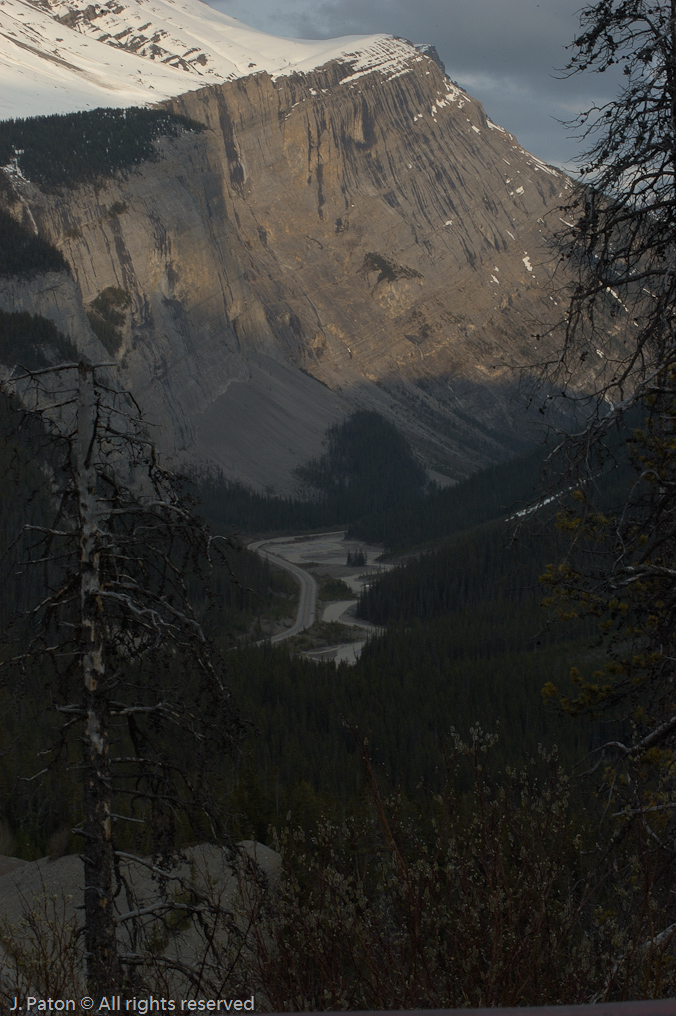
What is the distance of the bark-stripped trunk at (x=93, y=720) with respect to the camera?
712 cm

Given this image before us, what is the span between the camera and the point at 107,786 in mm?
7273

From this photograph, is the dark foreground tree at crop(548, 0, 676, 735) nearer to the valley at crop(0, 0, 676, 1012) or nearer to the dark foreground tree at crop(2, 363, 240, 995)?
the valley at crop(0, 0, 676, 1012)

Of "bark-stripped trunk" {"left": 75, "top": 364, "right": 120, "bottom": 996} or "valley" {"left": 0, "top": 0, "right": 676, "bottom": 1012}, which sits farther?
"bark-stripped trunk" {"left": 75, "top": 364, "right": 120, "bottom": 996}

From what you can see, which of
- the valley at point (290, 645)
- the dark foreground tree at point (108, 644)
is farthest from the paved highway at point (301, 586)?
the dark foreground tree at point (108, 644)

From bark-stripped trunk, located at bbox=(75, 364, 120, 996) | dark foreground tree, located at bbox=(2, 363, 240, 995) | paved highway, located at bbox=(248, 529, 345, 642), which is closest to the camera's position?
bark-stripped trunk, located at bbox=(75, 364, 120, 996)

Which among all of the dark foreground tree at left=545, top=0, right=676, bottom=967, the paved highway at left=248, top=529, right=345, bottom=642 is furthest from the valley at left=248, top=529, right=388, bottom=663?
the dark foreground tree at left=545, top=0, right=676, bottom=967

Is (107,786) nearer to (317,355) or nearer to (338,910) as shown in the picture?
(338,910)

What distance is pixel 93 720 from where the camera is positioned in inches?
290

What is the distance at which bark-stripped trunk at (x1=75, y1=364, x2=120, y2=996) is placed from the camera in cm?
712

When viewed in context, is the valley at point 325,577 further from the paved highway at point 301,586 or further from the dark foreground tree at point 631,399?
the dark foreground tree at point 631,399

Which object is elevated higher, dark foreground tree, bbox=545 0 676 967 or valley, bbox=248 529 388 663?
dark foreground tree, bbox=545 0 676 967

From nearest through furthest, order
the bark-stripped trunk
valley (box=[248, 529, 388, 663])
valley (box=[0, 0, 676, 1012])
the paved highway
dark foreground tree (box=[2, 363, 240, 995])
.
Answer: valley (box=[0, 0, 676, 1012]) < the bark-stripped trunk < dark foreground tree (box=[2, 363, 240, 995]) < valley (box=[248, 529, 388, 663]) < the paved highway

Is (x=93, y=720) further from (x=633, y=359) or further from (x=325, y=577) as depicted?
(x=325, y=577)

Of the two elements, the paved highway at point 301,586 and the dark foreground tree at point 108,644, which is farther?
the paved highway at point 301,586
